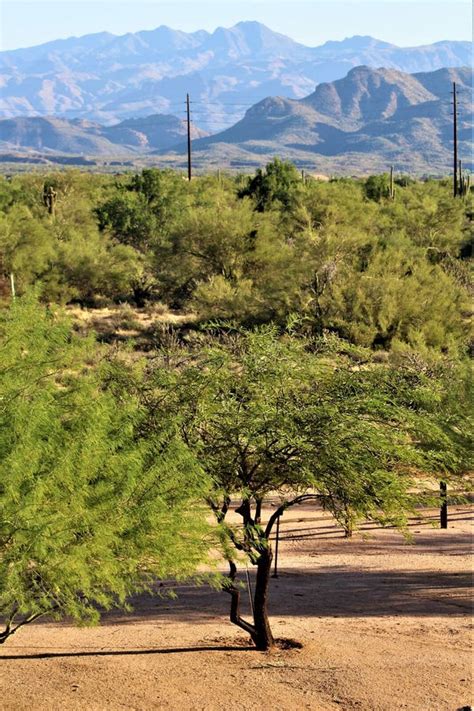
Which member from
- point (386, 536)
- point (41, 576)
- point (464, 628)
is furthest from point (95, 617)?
point (386, 536)

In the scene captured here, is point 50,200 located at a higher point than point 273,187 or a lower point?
lower

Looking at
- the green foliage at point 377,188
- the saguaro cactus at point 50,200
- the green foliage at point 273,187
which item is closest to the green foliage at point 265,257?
the green foliage at point 273,187

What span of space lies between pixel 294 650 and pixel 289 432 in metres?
3.03

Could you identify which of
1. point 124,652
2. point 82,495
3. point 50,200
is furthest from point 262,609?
point 50,200

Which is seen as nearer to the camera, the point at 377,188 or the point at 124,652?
the point at 124,652

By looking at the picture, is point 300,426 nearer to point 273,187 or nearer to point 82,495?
point 82,495

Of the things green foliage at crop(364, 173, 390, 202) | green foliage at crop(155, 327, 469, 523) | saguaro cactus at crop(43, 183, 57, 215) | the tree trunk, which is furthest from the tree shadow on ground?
green foliage at crop(364, 173, 390, 202)

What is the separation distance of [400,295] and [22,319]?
2400 centimetres

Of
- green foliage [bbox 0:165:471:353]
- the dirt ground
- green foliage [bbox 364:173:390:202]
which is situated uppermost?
green foliage [bbox 364:173:390:202]

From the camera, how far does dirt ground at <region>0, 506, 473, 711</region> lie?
38.0 ft

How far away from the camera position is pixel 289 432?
40.0 ft

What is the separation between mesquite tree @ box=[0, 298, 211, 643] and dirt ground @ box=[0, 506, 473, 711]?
3.38 feet

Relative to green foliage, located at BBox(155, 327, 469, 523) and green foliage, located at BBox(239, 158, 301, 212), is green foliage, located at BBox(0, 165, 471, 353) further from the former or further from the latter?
green foliage, located at BBox(155, 327, 469, 523)

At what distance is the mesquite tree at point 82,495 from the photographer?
10367 millimetres
